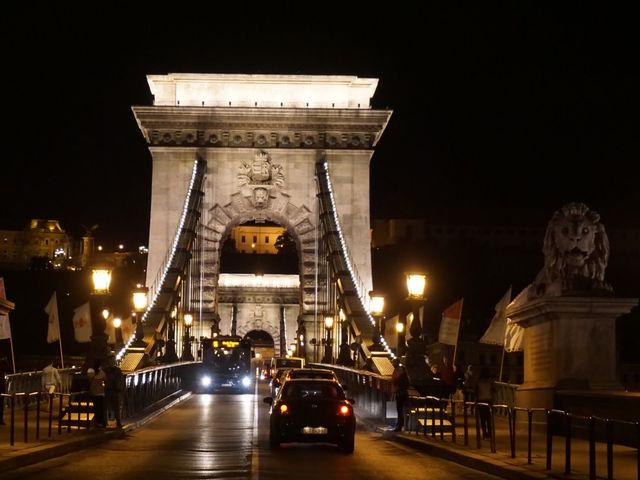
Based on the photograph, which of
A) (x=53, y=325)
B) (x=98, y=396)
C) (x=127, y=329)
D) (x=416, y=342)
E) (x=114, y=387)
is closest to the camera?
(x=98, y=396)

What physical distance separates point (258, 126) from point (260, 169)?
2344 millimetres

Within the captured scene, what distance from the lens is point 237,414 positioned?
37188 millimetres

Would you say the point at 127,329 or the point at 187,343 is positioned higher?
the point at 127,329

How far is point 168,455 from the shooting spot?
880 inches

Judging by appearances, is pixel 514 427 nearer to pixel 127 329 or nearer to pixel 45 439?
pixel 45 439

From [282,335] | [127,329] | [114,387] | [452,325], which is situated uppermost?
[282,335]

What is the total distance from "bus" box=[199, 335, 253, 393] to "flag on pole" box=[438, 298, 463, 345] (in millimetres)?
23567

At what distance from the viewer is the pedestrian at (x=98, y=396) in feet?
89.4

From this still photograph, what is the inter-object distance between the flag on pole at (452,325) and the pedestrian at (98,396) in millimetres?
10353

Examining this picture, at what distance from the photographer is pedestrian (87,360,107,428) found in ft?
89.4

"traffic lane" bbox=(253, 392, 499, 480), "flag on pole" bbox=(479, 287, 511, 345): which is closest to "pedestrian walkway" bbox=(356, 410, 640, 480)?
"traffic lane" bbox=(253, 392, 499, 480)

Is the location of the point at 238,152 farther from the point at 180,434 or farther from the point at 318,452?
the point at 318,452

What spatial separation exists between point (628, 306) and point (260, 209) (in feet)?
151

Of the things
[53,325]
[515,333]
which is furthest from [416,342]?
[53,325]
